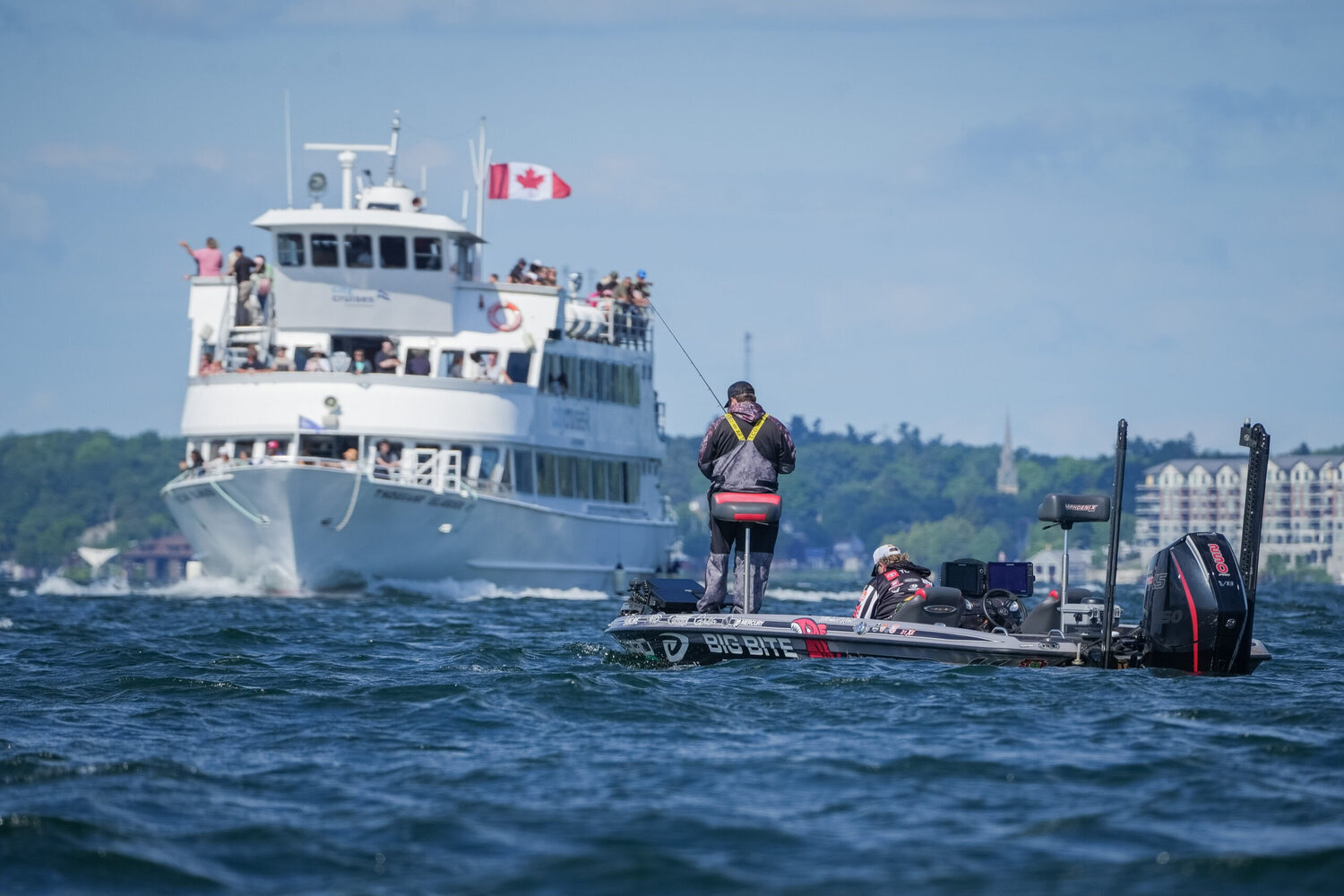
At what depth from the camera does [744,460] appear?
48.4 ft

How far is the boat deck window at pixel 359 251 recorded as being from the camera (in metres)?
36.2

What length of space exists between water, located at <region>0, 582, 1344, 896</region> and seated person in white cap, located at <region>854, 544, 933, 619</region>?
31.8 inches

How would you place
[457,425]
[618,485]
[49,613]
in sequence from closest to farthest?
[49,613], [457,425], [618,485]

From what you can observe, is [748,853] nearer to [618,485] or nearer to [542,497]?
[542,497]

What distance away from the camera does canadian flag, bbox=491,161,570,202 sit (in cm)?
4062

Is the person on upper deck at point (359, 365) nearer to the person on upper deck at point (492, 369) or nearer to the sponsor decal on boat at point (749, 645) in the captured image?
the person on upper deck at point (492, 369)

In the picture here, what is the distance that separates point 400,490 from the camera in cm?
3250

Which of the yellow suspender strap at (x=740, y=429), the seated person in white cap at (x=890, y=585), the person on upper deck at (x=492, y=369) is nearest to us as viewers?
the seated person in white cap at (x=890, y=585)

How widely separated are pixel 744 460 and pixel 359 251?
74.9 ft

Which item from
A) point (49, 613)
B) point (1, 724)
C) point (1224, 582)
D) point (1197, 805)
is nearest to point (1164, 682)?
point (1224, 582)

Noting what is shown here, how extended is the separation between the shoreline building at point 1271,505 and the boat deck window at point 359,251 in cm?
13634

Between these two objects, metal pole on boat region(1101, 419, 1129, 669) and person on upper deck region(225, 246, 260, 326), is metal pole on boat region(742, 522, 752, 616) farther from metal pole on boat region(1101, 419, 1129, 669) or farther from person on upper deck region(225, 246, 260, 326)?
person on upper deck region(225, 246, 260, 326)

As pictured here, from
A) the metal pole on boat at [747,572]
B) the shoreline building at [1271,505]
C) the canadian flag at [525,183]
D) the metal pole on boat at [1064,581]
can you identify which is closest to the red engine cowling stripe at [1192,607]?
the metal pole on boat at [1064,581]

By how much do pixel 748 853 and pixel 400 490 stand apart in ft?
83.1
